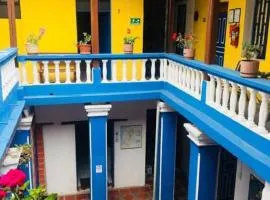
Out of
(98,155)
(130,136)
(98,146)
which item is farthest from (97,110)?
(130,136)

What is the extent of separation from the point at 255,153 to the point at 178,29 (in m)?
7.67

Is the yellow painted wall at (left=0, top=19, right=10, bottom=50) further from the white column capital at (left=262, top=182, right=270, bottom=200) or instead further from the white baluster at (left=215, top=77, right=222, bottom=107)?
the white column capital at (left=262, top=182, right=270, bottom=200)

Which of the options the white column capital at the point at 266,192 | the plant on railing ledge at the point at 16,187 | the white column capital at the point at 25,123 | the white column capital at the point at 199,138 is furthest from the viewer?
the white column capital at the point at 25,123

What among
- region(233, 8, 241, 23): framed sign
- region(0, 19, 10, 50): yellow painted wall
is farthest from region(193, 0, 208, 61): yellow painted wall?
region(0, 19, 10, 50): yellow painted wall

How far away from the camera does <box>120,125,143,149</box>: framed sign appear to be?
9.40 m

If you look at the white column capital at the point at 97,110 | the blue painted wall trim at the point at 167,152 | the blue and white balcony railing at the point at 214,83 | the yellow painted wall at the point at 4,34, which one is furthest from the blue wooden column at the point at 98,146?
the yellow painted wall at the point at 4,34

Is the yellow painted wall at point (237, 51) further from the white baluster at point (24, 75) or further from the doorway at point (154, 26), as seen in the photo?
the white baluster at point (24, 75)

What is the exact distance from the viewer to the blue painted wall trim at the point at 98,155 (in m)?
7.45

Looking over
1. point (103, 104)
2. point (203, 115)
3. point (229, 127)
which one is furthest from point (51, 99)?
point (229, 127)

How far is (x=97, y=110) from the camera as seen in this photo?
24.2 ft

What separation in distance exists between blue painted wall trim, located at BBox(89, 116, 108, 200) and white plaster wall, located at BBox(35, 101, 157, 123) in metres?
1.55

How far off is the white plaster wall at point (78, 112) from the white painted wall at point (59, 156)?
10.3 inches

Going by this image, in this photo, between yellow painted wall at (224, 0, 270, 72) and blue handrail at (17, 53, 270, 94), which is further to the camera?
yellow painted wall at (224, 0, 270, 72)

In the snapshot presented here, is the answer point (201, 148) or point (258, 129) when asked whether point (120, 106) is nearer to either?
point (201, 148)
